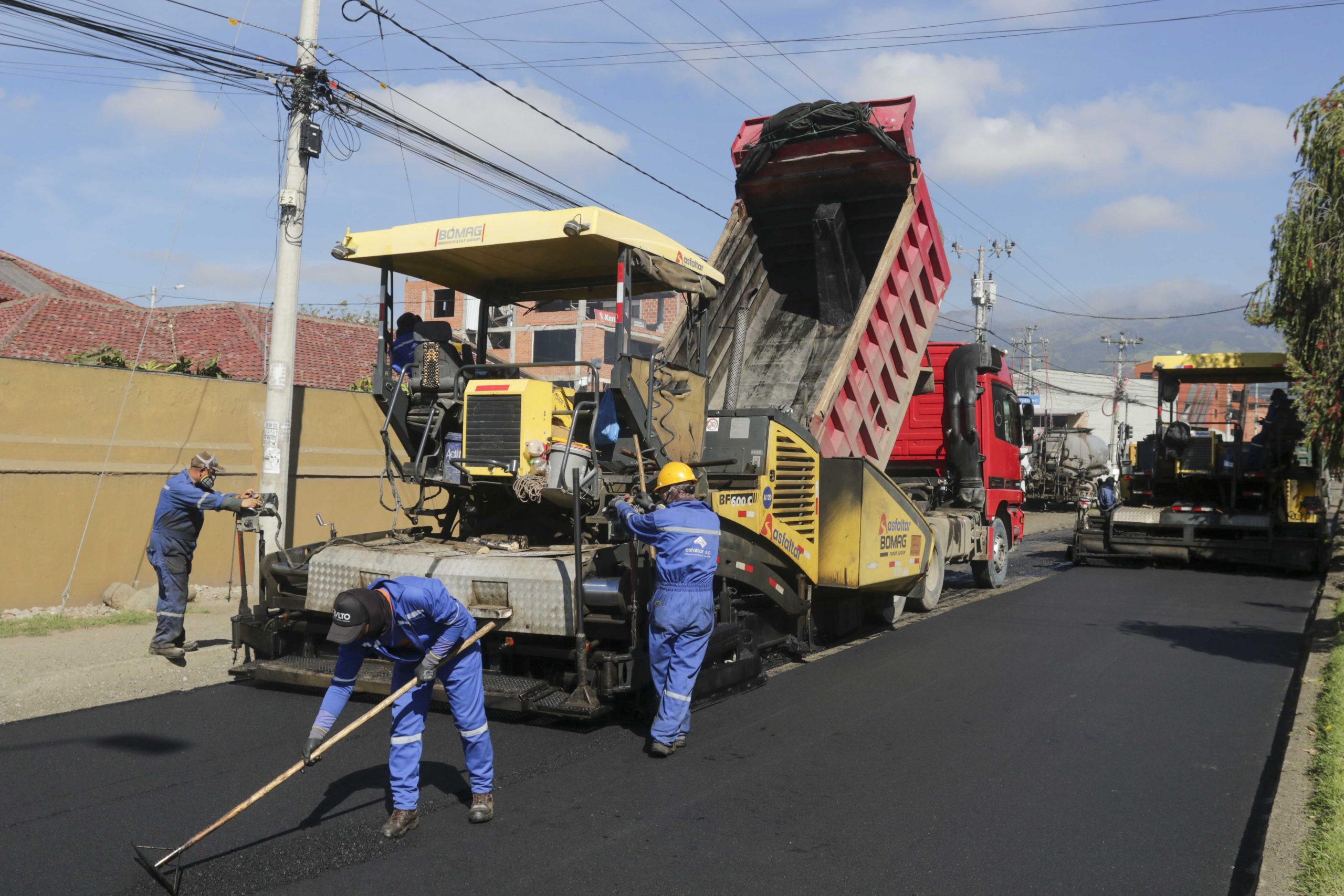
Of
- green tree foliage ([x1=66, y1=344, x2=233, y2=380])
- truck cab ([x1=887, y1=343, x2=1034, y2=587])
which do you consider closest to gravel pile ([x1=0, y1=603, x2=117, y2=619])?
green tree foliage ([x1=66, y1=344, x2=233, y2=380])

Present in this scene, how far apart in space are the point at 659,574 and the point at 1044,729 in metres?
2.42

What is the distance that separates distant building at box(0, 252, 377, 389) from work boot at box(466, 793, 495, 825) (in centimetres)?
1276

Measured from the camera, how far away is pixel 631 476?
639 cm

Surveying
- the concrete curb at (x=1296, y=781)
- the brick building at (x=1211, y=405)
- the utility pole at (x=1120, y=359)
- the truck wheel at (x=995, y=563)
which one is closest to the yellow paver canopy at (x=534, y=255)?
the concrete curb at (x=1296, y=781)

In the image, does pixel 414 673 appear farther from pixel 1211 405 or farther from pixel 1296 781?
pixel 1211 405

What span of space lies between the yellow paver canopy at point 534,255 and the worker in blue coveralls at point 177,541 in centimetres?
212

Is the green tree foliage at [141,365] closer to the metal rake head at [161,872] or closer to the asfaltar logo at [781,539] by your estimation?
the asfaltar logo at [781,539]

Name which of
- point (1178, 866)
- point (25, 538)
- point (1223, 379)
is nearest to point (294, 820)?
point (1178, 866)

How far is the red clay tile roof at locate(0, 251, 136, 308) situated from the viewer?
70.1 feet

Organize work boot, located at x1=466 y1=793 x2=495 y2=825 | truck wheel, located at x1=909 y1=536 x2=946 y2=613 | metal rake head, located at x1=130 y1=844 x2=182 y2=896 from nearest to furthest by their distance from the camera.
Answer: metal rake head, located at x1=130 y1=844 x2=182 y2=896
work boot, located at x1=466 y1=793 x2=495 y2=825
truck wheel, located at x1=909 y1=536 x2=946 y2=613

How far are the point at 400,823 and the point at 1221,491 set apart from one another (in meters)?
13.4

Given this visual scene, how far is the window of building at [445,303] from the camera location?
8.08 metres

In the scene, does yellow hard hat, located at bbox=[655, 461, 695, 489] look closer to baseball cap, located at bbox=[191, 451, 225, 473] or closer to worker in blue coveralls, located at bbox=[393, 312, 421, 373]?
worker in blue coveralls, located at bbox=[393, 312, 421, 373]

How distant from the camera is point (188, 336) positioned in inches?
813
